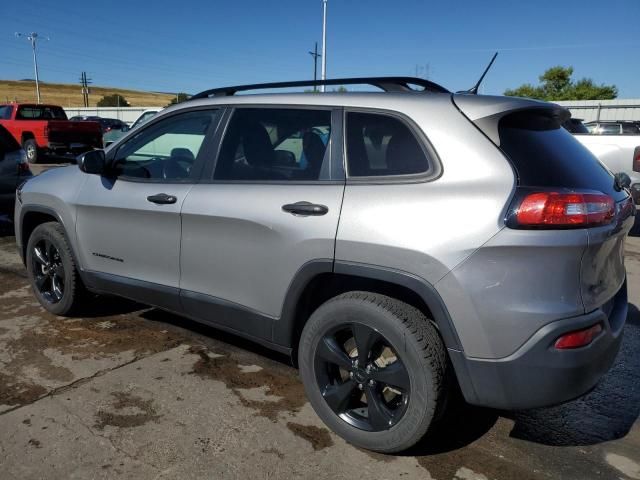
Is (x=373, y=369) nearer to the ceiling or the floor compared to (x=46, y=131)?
nearer to the floor

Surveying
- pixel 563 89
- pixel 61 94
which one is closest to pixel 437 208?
pixel 563 89

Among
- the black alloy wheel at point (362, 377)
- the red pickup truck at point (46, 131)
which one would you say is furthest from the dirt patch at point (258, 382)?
the red pickup truck at point (46, 131)

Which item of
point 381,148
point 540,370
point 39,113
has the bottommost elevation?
point 540,370

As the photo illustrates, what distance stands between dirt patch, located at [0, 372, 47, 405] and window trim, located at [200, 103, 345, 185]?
1.53m

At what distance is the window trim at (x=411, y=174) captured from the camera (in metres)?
2.35

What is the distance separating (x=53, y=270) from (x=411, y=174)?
3.11m

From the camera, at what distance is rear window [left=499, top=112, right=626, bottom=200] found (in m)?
2.23

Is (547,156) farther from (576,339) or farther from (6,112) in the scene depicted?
(6,112)

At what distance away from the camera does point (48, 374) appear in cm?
330

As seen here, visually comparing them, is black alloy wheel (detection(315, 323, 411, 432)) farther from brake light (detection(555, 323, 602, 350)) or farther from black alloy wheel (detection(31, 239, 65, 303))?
black alloy wheel (detection(31, 239, 65, 303))

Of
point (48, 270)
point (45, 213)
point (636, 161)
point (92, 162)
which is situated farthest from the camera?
point (636, 161)

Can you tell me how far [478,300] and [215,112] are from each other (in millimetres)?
1969

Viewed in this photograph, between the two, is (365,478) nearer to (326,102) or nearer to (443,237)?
(443,237)

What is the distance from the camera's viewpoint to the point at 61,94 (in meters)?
94.6
